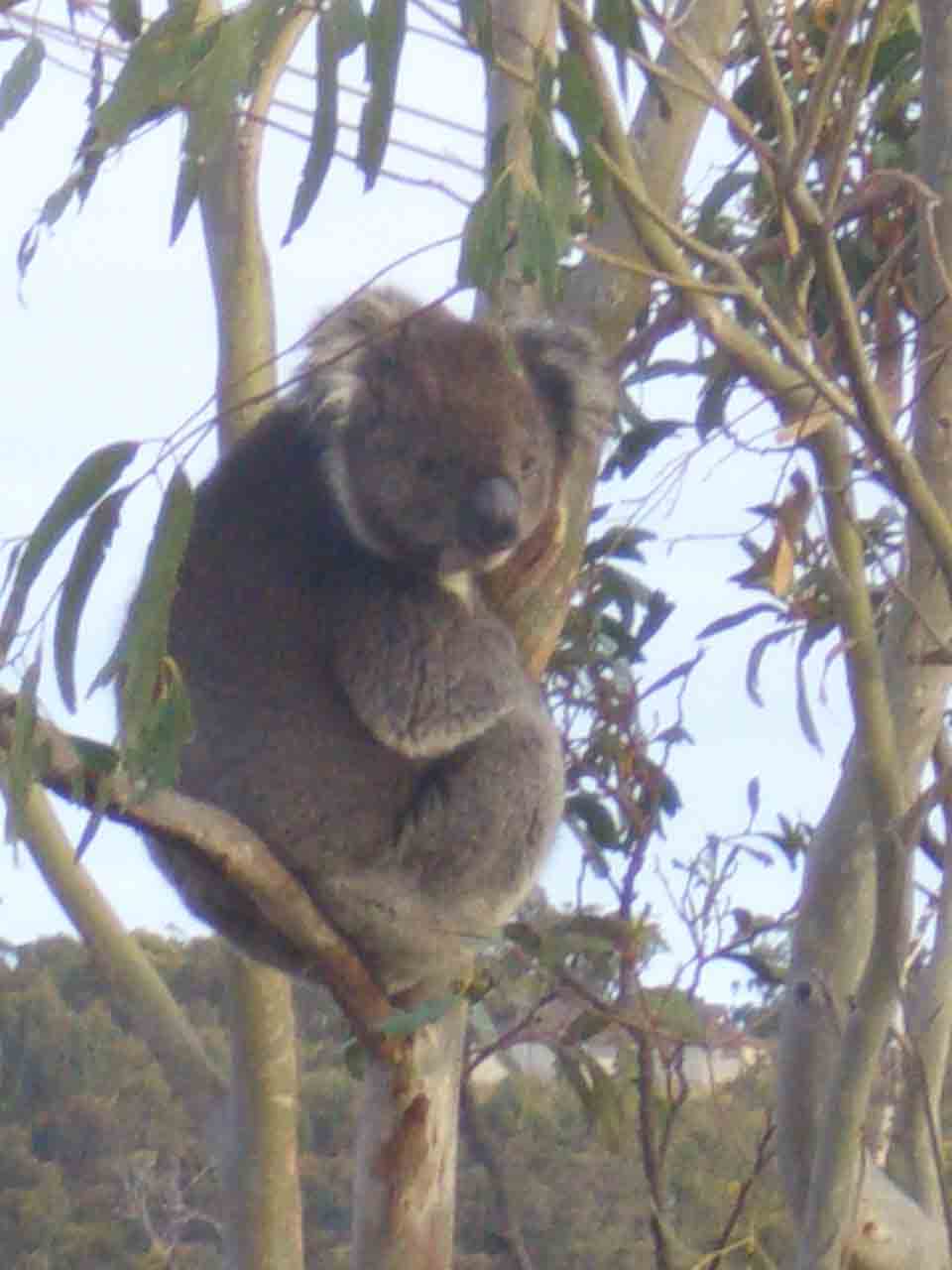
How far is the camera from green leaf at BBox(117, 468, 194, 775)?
1.99 meters

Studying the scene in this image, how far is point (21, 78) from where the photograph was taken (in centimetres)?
254

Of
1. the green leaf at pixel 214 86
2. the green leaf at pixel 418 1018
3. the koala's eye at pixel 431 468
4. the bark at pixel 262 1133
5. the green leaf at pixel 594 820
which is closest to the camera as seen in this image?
the green leaf at pixel 214 86

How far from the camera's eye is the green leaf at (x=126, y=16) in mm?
2846

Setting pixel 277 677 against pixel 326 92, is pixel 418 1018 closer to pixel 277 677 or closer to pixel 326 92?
pixel 277 677

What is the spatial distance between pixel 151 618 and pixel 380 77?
1.67ft

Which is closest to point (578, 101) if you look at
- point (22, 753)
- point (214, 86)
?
point (214, 86)

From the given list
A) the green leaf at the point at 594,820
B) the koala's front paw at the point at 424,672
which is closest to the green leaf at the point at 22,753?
the koala's front paw at the point at 424,672

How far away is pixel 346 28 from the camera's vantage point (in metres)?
1.93

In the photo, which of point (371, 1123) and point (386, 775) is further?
point (386, 775)

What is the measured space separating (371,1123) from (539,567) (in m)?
0.80

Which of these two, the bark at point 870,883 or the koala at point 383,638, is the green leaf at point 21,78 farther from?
the bark at point 870,883

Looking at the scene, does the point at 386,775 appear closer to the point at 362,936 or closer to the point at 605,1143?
the point at 362,936

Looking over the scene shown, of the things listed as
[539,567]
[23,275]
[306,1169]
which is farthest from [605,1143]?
[306,1169]

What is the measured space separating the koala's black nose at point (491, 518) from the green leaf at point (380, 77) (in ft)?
4.18
